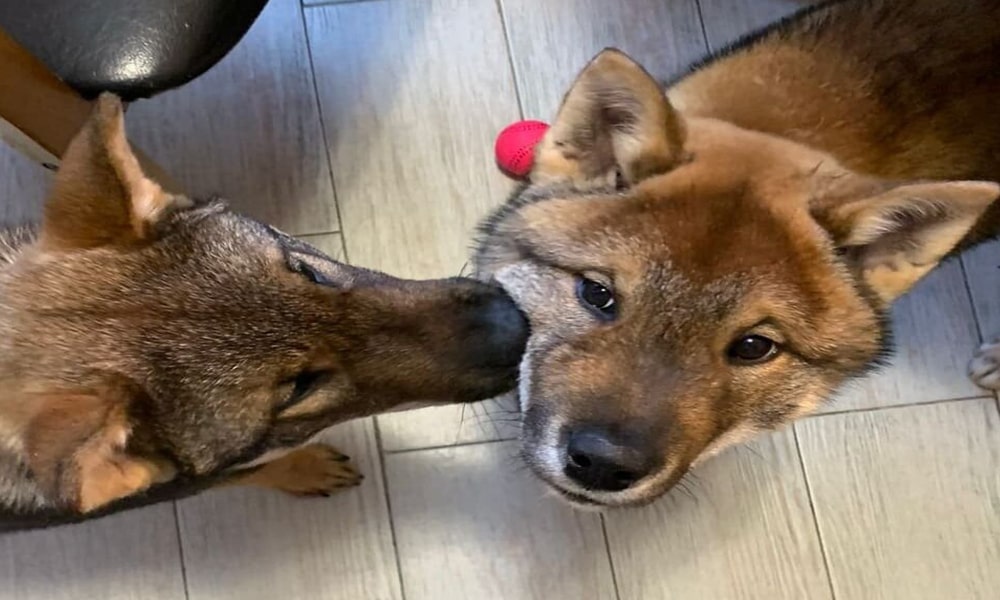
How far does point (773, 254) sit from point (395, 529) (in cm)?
123

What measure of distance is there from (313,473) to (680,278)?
44.0 inches

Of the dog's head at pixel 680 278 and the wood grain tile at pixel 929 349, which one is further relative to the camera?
the wood grain tile at pixel 929 349

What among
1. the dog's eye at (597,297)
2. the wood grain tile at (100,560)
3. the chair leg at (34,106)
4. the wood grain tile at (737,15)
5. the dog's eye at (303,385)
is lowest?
the wood grain tile at (100,560)

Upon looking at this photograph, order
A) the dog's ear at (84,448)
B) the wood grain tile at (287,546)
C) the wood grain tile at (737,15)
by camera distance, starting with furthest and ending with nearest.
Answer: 1. the wood grain tile at (737,15)
2. the wood grain tile at (287,546)
3. the dog's ear at (84,448)

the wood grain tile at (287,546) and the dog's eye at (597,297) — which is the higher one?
the dog's eye at (597,297)

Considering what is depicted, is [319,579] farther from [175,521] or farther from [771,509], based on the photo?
[771,509]

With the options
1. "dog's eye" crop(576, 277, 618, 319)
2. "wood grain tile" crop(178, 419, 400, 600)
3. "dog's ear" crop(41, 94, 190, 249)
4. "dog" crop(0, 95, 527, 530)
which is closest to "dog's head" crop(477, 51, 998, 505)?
"dog's eye" crop(576, 277, 618, 319)

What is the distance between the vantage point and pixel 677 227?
1.57 meters

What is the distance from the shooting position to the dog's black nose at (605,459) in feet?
5.08

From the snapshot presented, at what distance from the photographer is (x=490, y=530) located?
2.38 m

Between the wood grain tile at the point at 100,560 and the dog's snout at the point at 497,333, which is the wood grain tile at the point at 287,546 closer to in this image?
the wood grain tile at the point at 100,560

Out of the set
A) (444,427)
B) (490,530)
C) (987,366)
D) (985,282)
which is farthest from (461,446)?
(985,282)

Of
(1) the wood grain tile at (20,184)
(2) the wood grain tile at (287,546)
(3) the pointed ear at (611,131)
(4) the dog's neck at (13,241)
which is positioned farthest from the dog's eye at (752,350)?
(1) the wood grain tile at (20,184)

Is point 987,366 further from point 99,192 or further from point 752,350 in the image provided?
point 99,192
